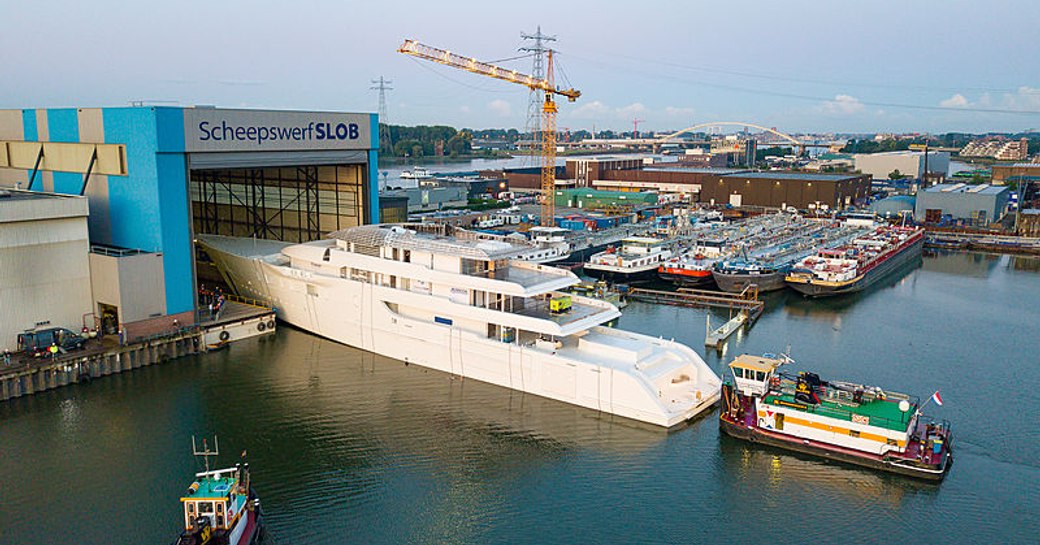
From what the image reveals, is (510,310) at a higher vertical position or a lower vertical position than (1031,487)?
higher

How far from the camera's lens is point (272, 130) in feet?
72.3

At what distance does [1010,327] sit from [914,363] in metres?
7.31

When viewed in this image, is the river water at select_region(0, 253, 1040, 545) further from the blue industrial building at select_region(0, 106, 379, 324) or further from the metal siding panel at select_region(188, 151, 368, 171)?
the metal siding panel at select_region(188, 151, 368, 171)

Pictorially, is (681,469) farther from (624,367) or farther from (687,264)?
(687,264)

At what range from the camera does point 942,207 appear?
50.0 meters

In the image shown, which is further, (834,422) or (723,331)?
(723,331)

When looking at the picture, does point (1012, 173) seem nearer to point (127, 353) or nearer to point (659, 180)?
point (659, 180)

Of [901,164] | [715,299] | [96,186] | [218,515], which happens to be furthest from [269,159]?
[901,164]

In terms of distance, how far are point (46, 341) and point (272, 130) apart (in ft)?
27.7

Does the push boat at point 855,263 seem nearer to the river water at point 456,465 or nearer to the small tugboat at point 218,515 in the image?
the river water at point 456,465

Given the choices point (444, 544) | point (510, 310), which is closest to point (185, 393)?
point (510, 310)

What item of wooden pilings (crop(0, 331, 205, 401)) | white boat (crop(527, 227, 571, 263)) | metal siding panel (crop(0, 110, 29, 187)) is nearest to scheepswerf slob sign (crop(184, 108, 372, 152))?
wooden pilings (crop(0, 331, 205, 401))

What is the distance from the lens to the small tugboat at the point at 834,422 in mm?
13398

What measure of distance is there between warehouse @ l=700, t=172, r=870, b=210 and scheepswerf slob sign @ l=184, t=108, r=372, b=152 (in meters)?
37.1
